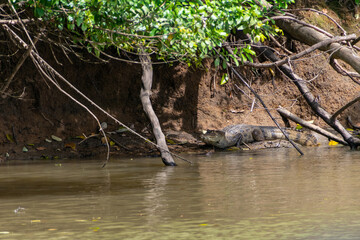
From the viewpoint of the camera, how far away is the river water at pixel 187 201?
4367 millimetres

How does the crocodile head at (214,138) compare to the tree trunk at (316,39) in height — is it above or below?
below

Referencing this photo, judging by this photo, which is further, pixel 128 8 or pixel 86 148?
pixel 86 148

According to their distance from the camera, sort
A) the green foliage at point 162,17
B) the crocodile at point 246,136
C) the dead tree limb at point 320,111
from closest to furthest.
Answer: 1. the green foliage at point 162,17
2. the dead tree limb at point 320,111
3. the crocodile at point 246,136

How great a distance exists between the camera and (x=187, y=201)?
5.84 metres

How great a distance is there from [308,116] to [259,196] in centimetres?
1023

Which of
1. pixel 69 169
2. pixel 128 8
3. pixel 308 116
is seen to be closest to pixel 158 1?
pixel 128 8

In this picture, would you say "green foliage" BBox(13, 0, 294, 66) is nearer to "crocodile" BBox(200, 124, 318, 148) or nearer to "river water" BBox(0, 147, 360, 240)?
"river water" BBox(0, 147, 360, 240)

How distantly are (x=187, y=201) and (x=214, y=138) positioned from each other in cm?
777

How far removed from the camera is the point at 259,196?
6.02m

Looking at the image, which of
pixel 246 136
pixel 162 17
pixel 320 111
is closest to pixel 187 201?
pixel 162 17

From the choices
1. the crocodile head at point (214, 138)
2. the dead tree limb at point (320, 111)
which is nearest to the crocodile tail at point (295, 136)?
the crocodile head at point (214, 138)

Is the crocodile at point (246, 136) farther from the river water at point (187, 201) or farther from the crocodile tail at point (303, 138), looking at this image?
the river water at point (187, 201)

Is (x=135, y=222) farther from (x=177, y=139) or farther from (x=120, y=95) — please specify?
(x=120, y=95)

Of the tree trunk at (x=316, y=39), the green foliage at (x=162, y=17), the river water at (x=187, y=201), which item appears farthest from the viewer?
the tree trunk at (x=316, y=39)
